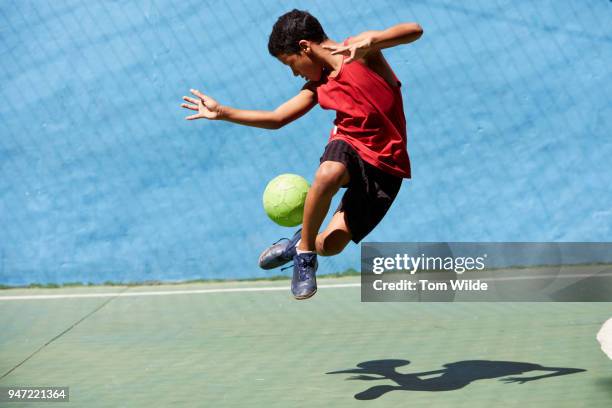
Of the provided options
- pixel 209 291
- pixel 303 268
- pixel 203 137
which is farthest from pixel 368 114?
pixel 203 137

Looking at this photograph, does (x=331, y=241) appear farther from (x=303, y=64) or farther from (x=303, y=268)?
(x=303, y=64)

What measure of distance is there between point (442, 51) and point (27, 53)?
3896 mm

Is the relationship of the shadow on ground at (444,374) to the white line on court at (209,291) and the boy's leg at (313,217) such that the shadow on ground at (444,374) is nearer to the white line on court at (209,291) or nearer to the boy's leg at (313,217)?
the boy's leg at (313,217)

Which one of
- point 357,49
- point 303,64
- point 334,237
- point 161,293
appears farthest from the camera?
point 161,293

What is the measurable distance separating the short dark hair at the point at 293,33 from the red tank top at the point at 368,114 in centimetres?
25

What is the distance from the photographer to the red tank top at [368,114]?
5086 mm

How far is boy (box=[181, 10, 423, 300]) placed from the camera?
16.6ft

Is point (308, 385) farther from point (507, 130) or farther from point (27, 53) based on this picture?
point (27, 53)

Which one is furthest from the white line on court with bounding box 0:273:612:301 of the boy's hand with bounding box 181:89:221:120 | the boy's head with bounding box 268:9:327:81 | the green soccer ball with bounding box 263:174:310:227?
the boy's head with bounding box 268:9:327:81

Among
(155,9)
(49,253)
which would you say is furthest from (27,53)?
(49,253)

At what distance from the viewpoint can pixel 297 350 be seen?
6.34 meters

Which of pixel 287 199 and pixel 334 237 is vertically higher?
pixel 287 199

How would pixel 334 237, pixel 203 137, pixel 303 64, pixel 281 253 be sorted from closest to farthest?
pixel 303 64 → pixel 334 237 → pixel 281 253 → pixel 203 137

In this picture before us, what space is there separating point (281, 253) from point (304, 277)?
1.48 feet
